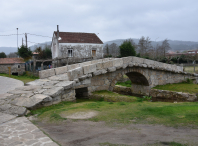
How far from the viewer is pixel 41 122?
4457 millimetres

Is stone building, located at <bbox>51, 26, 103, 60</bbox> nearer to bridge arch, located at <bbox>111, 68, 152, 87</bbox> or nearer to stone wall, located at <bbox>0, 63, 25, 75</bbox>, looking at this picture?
stone wall, located at <bbox>0, 63, 25, 75</bbox>

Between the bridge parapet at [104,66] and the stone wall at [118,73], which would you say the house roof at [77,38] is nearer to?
the stone wall at [118,73]

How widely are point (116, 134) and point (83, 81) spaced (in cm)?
472

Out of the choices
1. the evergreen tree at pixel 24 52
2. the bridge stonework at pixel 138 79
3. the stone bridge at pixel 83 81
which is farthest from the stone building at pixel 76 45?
the stone bridge at pixel 83 81

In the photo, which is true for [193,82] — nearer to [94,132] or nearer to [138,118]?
[138,118]

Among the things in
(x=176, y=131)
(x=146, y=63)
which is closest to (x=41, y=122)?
(x=176, y=131)

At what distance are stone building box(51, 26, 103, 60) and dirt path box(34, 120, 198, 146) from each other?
21.3 meters

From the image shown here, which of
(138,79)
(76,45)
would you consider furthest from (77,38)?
(138,79)

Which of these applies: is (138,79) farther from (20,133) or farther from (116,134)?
(20,133)

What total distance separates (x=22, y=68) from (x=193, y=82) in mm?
21795

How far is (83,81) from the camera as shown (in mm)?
7969

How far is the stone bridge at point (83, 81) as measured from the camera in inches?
225

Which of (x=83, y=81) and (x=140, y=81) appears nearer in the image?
(x=83, y=81)

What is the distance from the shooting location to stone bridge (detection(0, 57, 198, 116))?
18.8 ft
